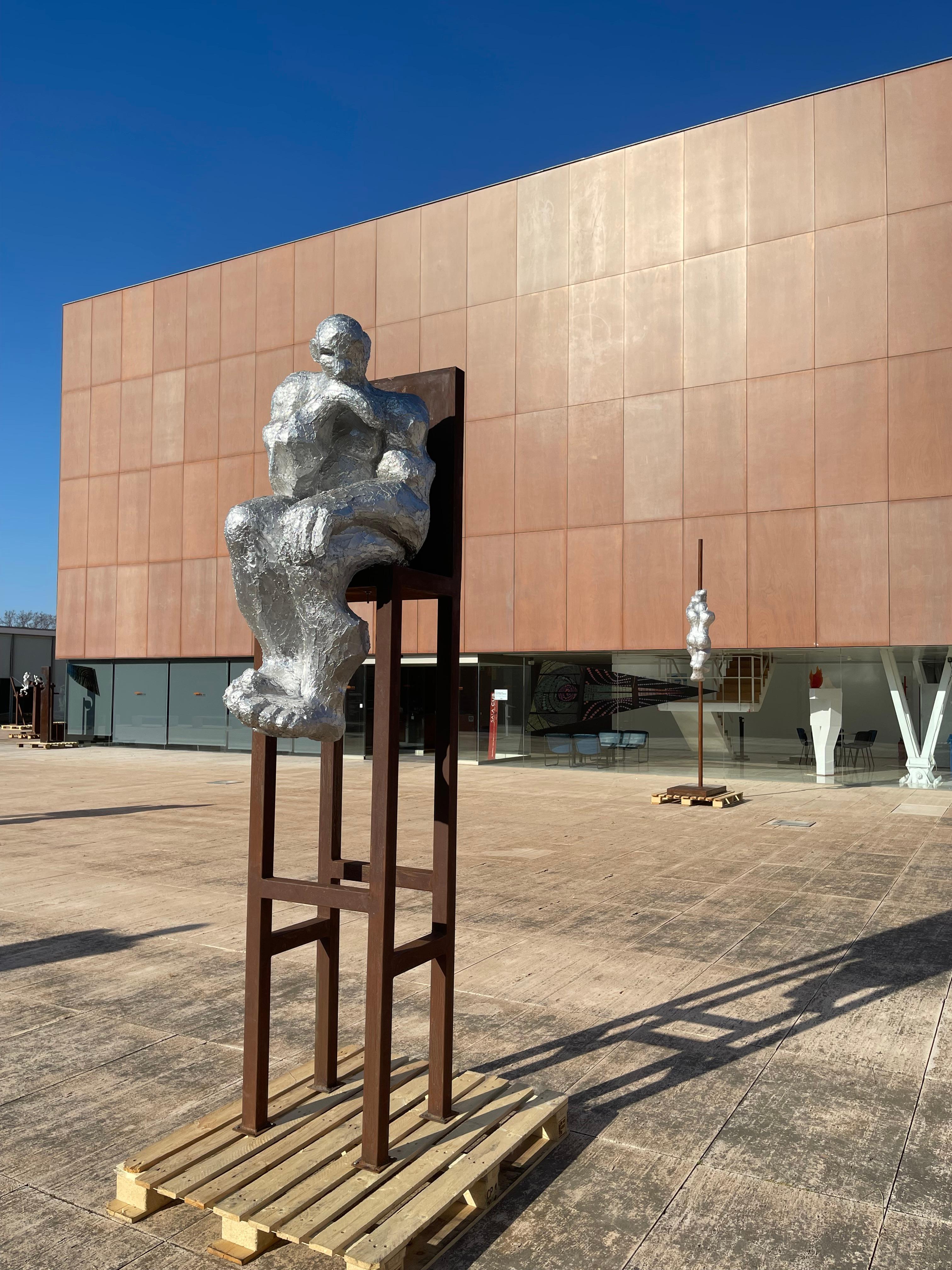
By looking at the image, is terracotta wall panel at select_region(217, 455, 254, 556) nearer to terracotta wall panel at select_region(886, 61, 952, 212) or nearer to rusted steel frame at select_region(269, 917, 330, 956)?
terracotta wall panel at select_region(886, 61, 952, 212)

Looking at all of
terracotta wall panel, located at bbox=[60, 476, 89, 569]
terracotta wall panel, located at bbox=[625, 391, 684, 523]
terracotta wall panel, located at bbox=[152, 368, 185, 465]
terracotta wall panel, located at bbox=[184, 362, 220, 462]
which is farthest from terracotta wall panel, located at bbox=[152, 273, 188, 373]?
terracotta wall panel, located at bbox=[625, 391, 684, 523]

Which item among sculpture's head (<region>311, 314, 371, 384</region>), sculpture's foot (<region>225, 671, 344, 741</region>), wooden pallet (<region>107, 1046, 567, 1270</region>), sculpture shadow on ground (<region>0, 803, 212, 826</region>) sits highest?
sculpture's head (<region>311, 314, 371, 384</region>)

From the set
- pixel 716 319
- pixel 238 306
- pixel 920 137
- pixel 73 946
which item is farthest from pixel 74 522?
pixel 73 946

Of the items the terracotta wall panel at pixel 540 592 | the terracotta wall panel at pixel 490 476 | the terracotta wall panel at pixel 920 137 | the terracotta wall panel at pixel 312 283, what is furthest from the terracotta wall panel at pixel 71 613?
the terracotta wall panel at pixel 920 137

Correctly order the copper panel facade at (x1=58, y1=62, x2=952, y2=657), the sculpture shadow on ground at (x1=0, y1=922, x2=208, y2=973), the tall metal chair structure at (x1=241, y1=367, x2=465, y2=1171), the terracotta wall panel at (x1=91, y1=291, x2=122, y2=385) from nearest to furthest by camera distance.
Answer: the tall metal chair structure at (x1=241, y1=367, x2=465, y2=1171) → the sculpture shadow on ground at (x1=0, y1=922, x2=208, y2=973) → the copper panel facade at (x1=58, y1=62, x2=952, y2=657) → the terracotta wall panel at (x1=91, y1=291, x2=122, y2=385)

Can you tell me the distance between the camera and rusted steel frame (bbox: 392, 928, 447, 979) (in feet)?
13.3

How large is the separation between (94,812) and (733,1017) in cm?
1231

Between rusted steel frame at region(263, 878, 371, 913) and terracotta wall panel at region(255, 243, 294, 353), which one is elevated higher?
terracotta wall panel at region(255, 243, 294, 353)

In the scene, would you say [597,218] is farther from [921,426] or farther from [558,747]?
[558,747]

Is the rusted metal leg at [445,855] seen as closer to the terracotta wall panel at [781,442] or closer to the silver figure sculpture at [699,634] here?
the silver figure sculpture at [699,634]

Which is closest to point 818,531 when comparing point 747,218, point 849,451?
point 849,451

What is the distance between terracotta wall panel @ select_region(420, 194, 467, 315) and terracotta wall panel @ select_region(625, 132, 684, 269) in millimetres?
4605

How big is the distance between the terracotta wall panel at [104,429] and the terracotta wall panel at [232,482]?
5.00 meters

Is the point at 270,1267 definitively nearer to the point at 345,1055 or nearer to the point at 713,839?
the point at 345,1055
